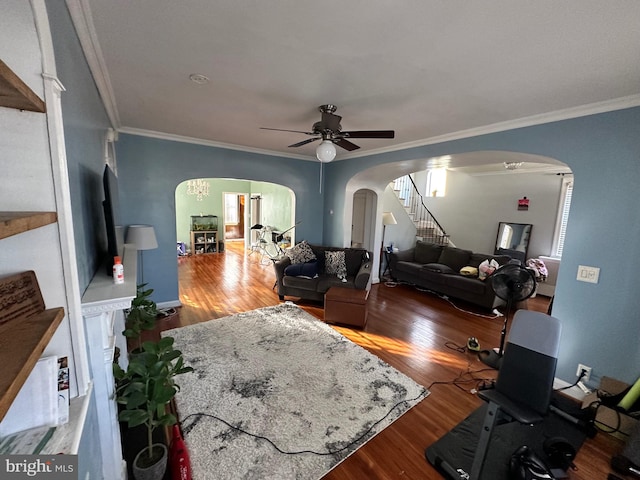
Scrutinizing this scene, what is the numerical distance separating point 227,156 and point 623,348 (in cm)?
515

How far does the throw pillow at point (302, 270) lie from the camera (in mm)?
4340

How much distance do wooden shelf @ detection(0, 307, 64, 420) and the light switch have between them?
3530mm

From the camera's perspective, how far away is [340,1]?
1233mm

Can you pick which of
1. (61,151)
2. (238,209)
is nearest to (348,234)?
(61,151)

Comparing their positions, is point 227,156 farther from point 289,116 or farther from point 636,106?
point 636,106

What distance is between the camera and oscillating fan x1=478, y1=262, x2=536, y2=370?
2.71m

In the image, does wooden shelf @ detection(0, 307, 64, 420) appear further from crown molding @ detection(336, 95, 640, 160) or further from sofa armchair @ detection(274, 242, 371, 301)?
crown molding @ detection(336, 95, 640, 160)

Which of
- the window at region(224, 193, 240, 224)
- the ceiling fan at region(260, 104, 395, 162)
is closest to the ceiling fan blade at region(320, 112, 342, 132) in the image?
the ceiling fan at region(260, 104, 395, 162)

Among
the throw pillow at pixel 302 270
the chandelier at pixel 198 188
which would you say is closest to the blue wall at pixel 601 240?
the throw pillow at pixel 302 270

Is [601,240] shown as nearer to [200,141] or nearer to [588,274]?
[588,274]

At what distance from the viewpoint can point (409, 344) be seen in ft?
10.8

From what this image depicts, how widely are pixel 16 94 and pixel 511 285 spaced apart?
362cm

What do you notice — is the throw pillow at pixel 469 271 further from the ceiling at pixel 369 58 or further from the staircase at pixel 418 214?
the ceiling at pixel 369 58

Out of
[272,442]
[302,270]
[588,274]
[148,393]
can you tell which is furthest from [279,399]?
[588,274]
